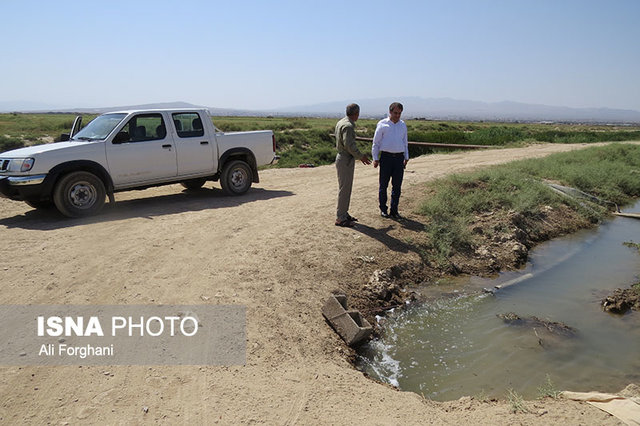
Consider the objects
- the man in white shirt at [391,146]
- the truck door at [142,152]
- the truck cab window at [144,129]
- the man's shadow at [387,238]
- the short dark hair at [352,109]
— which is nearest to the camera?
the short dark hair at [352,109]

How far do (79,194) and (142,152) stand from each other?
146 centimetres

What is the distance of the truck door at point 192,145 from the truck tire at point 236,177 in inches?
16.0

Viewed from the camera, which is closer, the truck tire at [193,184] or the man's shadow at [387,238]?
the man's shadow at [387,238]

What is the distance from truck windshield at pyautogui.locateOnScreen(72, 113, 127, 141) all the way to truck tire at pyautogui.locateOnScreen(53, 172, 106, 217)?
3.12ft

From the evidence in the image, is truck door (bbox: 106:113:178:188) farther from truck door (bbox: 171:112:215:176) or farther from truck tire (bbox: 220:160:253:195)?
truck tire (bbox: 220:160:253:195)

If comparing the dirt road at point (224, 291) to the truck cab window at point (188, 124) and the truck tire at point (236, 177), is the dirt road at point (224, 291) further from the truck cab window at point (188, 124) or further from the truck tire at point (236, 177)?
the truck cab window at point (188, 124)

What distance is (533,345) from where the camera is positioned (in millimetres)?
6023

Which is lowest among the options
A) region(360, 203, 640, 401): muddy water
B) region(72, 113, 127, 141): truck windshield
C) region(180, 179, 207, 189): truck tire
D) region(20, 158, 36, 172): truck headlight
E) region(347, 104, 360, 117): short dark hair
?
region(360, 203, 640, 401): muddy water

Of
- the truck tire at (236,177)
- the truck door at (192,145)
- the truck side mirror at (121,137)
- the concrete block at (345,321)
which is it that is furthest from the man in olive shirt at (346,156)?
the truck side mirror at (121,137)

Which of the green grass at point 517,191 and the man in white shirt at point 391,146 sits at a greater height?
the man in white shirt at point 391,146

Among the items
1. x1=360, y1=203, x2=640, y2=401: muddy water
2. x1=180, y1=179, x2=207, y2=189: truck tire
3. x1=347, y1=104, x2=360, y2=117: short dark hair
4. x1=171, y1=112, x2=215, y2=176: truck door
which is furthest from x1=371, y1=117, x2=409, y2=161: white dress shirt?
x1=180, y1=179, x2=207, y2=189: truck tire

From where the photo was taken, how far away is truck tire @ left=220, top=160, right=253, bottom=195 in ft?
36.0

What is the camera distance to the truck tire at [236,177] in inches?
432

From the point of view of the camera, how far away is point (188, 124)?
408 inches
